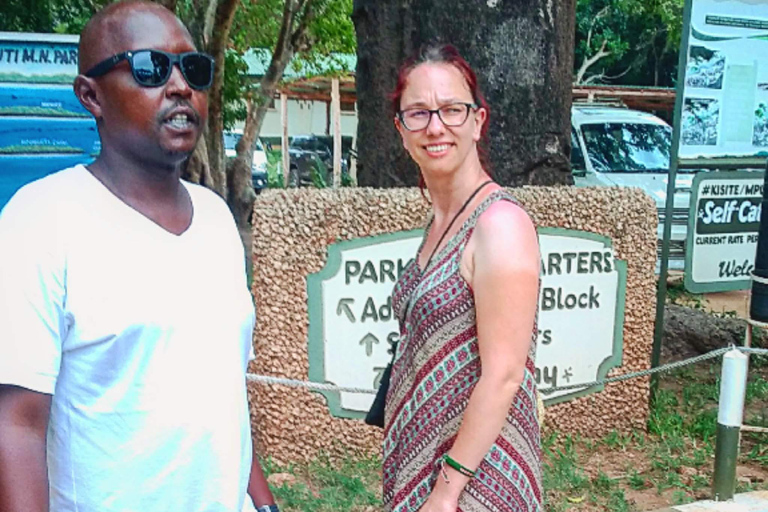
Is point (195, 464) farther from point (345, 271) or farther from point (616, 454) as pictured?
point (616, 454)

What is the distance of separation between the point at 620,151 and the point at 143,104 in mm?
8542

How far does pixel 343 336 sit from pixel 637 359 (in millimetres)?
1700

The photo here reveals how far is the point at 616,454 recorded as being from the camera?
14.9ft

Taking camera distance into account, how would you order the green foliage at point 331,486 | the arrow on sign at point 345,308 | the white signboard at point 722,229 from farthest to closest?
the white signboard at point 722,229 → the arrow on sign at point 345,308 → the green foliage at point 331,486

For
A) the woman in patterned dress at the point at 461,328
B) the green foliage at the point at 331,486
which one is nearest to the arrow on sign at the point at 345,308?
the green foliage at the point at 331,486

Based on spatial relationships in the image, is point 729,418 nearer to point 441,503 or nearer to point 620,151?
point 441,503

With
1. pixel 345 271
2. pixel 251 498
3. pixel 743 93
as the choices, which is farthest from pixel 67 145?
pixel 743 93

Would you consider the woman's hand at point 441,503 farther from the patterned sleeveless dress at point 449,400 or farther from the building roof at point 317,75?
the building roof at point 317,75

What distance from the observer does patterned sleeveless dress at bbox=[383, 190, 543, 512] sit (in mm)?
1912

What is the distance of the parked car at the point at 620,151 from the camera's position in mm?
9031

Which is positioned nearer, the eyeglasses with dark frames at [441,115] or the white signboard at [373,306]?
the eyeglasses with dark frames at [441,115]

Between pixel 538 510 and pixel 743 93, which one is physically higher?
pixel 743 93

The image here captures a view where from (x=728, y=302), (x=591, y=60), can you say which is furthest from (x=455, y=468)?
(x=591, y=60)

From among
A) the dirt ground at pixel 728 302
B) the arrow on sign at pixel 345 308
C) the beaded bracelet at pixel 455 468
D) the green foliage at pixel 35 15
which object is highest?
the green foliage at pixel 35 15
